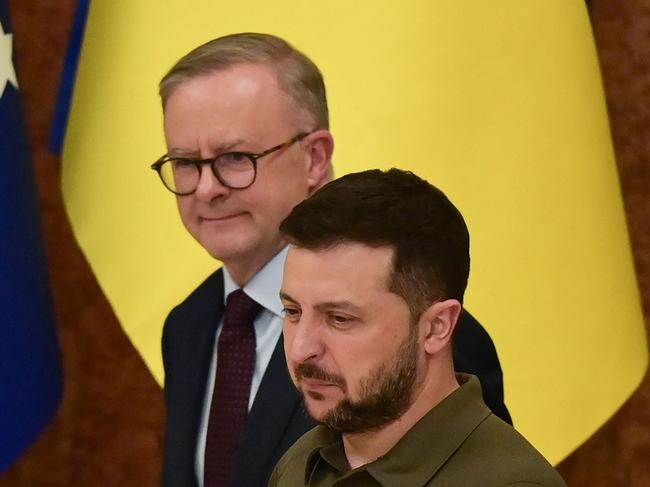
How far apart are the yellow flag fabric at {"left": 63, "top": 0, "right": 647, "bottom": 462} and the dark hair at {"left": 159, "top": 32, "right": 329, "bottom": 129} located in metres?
0.35

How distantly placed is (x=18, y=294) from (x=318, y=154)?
0.76m

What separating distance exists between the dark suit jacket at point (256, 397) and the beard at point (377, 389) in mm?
383

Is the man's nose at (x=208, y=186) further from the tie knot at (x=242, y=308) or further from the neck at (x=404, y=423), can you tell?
the neck at (x=404, y=423)

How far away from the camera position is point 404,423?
3.07ft

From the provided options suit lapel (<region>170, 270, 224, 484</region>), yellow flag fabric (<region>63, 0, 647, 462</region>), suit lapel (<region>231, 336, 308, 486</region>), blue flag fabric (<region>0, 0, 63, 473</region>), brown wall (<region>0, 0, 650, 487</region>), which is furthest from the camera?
brown wall (<region>0, 0, 650, 487</region>)

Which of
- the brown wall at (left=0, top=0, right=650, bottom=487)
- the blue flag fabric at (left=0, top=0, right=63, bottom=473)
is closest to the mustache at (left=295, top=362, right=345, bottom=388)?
the blue flag fabric at (left=0, top=0, right=63, bottom=473)

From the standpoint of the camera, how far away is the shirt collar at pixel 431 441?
0.91 meters

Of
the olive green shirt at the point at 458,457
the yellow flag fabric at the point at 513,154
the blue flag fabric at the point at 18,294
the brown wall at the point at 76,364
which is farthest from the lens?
the brown wall at the point at 76,364

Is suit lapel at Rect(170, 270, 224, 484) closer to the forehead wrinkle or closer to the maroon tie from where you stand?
the maroon tie

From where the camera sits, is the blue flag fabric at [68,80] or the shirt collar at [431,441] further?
the blue flag fabric at [68,80]

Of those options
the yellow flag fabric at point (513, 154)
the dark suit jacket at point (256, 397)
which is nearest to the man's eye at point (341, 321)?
the dark suit jacket at point (256, 397)

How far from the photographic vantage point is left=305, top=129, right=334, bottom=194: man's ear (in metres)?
1.36

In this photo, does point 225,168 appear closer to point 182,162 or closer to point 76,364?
point 182,162

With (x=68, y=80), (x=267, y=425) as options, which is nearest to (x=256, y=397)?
(x=267, y=425)
